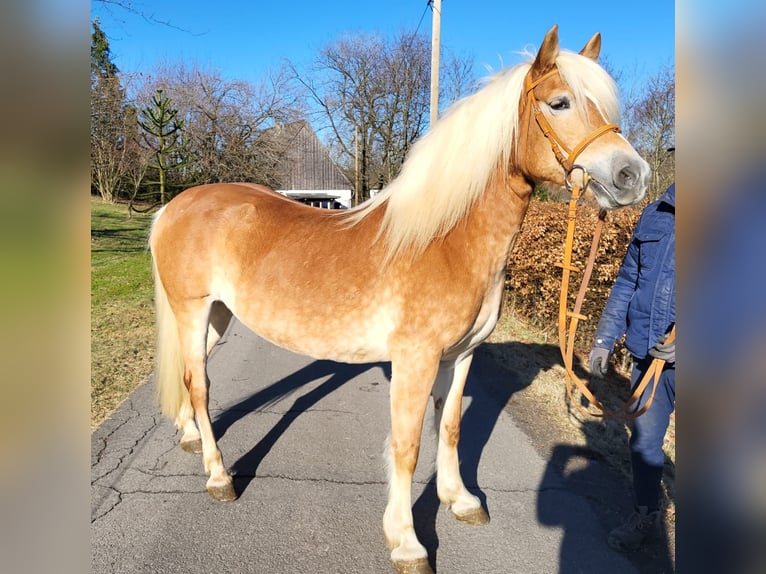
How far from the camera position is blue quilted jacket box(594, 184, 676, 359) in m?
2.05

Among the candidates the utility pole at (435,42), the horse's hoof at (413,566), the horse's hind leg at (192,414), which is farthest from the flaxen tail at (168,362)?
the utility pole at (435,42)

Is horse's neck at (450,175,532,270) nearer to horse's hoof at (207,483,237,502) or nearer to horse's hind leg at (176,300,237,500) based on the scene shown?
horse's hind leg at (176,300,237,500)

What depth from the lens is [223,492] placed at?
8.86ft

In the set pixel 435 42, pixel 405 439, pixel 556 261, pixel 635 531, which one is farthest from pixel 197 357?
pixel 435 42

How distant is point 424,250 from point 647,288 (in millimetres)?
1041

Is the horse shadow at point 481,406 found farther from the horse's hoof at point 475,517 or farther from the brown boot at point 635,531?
the brown boot at point 635,531

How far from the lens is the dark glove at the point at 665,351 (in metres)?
1.98

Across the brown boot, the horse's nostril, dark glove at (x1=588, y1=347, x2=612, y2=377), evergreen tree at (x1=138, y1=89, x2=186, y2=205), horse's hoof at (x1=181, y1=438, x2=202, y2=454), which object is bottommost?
horse's hoof at (x1=181, y1=438, x2=202, y2=454)

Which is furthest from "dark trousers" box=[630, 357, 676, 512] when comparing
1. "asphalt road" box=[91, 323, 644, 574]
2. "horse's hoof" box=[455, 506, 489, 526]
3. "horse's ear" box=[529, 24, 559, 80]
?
"horse's ear" box=[529, 24, 559, 80]

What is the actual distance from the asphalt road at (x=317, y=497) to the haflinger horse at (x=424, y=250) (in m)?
0.19

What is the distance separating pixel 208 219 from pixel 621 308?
2444mm

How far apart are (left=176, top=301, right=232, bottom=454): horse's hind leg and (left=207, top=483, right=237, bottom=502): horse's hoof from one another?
61 cm
